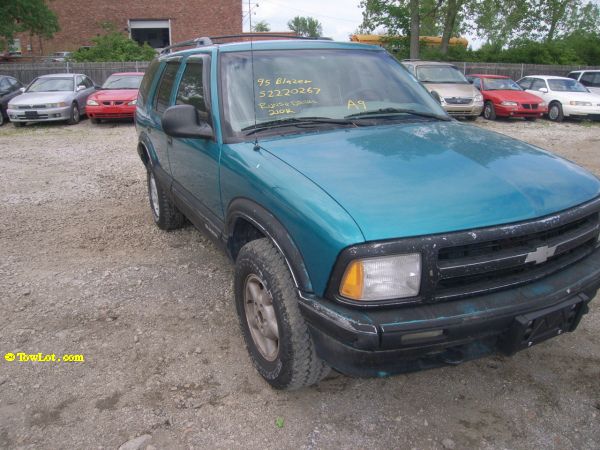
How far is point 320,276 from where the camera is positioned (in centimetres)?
229

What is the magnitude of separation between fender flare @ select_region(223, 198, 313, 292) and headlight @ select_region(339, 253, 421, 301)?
0.23 m

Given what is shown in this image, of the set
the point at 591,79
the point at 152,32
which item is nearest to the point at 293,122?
the point at 591,79

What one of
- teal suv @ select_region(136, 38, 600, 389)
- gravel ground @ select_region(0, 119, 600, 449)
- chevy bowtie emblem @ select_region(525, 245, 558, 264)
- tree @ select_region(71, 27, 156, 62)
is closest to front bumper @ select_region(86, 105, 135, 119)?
gravel ground @ select_region(0, 119, 600, 449)

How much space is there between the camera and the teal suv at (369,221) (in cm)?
221

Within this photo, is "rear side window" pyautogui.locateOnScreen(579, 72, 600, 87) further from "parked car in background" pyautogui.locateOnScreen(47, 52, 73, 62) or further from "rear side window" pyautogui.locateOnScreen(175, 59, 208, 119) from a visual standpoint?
"parked car in background" pyautogui.locateOnScreen(47, 52, 73, 62)

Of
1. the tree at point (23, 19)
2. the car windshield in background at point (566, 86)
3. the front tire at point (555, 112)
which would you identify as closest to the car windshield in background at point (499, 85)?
the car windshield in background at point (566, 86)

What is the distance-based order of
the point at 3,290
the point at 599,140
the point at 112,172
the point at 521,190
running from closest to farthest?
the point at 521,190 → the point at 3,290 → the point at 112,172 → the point at 599,140

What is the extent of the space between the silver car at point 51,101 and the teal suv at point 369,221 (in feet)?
37.6

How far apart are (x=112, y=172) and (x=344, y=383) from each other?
21.5 feet

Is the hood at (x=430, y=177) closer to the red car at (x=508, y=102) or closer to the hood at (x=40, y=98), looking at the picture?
the hood at (x=40, y=98)

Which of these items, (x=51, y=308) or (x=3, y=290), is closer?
(x=51, y=308)

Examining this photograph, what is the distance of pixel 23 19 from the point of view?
26.2 metres

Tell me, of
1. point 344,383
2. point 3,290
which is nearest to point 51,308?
point 3,290

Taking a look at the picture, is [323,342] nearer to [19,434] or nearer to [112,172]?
[19,434]
